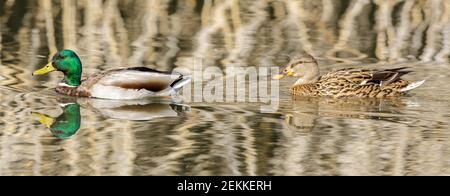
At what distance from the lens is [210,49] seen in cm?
1267

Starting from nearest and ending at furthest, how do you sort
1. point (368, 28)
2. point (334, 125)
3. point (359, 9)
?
point (334, 125), point (368, 28), point (359, 9)

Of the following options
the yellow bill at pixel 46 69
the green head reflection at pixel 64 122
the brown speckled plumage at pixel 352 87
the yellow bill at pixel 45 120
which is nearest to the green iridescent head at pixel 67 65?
the yellow bill at pixel 46 69

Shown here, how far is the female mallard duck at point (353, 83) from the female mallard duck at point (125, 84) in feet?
3.62

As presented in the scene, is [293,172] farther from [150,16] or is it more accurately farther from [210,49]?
[150,16]

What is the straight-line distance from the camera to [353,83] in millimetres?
10820

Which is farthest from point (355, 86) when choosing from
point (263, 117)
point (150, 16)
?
point (150, 16)

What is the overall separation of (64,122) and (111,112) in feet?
1.95

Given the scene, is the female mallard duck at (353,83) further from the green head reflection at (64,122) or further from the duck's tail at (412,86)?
the green head reflection at (64,122)

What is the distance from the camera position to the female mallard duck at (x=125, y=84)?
10547 mm

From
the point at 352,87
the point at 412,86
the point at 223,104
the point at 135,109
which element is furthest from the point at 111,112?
the point at 412,86

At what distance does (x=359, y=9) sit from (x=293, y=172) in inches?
295

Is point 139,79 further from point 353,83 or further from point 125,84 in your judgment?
point 353,83

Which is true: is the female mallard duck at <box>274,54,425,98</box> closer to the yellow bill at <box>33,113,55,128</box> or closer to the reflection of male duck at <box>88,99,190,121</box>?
the reflection of male duck at <box>88,99,190,121</box>

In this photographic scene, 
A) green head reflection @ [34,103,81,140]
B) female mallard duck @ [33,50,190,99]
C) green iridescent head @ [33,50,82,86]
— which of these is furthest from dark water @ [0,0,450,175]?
green iridescent head @ [33,50,82,86]
